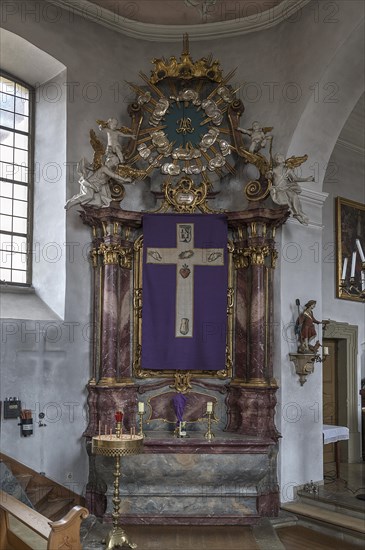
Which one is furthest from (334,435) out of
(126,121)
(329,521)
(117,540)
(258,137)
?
(126,121)

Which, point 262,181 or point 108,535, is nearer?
point 108,535

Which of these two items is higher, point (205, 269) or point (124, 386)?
point (205, 269)

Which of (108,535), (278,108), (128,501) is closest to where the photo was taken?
(108,535)

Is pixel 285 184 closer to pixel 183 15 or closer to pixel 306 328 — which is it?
pixel 306 328

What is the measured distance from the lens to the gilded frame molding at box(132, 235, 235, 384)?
346 inches

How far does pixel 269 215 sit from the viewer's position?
8.47 metres

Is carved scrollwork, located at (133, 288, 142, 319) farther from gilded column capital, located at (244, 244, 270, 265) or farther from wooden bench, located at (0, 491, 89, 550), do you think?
wooden bench, located at (0, 491, 89, 550)

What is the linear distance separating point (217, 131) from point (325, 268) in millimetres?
3505

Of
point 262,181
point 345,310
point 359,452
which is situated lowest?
point 359,452

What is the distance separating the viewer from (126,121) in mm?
9359

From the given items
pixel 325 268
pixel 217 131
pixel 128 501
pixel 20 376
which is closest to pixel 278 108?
pixel 217 131

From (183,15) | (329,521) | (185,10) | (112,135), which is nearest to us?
(329,521)

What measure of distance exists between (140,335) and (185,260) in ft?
4.02

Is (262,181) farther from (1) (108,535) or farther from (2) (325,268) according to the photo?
(1) (108,535)
